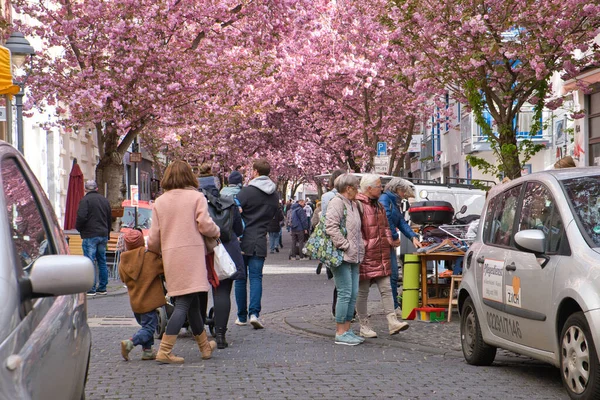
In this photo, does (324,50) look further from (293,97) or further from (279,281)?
(279,281)

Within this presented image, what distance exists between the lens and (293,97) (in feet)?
147

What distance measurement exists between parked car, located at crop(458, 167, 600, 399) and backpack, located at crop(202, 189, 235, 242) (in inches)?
104

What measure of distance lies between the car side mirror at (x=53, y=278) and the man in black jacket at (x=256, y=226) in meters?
8.81

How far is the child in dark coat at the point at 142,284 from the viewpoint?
9.55 metres

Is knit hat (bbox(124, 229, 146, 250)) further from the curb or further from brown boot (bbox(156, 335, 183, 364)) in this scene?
the curb

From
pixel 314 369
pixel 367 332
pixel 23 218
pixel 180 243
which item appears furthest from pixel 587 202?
pixel 23 218

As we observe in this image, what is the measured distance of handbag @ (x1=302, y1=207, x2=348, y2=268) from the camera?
422 inches

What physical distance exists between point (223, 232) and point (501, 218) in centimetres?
315

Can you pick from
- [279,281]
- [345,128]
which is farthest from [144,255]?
[345,128]

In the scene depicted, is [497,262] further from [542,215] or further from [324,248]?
[324,248]

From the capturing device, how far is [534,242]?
743 centimetres

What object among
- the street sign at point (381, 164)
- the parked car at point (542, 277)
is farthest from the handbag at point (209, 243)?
the street sign at point (381, 164)

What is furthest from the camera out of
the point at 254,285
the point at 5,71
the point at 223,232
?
the point at 5,71

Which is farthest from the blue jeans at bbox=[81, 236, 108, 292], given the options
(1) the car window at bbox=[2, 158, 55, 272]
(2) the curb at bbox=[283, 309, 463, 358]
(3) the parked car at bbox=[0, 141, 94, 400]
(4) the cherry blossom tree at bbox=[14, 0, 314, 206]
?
(1) the car window at bbox=[2, 158, 55, 272]
